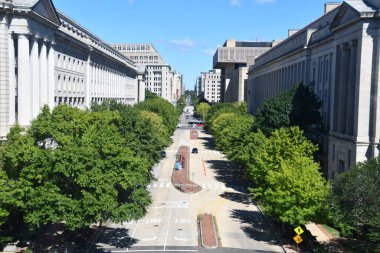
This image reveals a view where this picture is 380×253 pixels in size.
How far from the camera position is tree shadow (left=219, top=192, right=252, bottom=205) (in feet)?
199

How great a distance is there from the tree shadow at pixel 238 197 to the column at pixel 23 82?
26.8 m

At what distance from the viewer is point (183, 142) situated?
443 feet

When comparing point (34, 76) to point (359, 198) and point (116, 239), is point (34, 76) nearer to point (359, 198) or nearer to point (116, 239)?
point (116, 239)

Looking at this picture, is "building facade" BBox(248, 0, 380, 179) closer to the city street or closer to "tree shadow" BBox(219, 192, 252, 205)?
"tree shadow" BBox(219, 192, 252, 205)

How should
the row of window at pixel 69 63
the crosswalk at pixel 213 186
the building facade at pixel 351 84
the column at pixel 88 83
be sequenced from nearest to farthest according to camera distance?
the building facade at pixel 351 84 → the crosswalk at pixel 213 186 → the row of window at pixel 69 63 → the column at pixel 88 83

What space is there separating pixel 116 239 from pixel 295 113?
3589 cm

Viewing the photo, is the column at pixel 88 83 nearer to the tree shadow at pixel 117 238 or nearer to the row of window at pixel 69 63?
the row of window at pixel 69 63

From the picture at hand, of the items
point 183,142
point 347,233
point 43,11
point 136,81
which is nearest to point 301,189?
point 347,233

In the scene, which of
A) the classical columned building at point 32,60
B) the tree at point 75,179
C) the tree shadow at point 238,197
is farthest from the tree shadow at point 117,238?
the classical columned building at point 32,60

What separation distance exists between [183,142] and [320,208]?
96627 mm

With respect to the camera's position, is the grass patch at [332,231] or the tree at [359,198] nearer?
the tree at [359,198]

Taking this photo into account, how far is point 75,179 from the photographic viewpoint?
3356cm

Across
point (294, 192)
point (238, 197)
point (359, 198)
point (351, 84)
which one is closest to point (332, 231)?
point (294, 192)

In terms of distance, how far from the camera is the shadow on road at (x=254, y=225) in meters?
44.5
